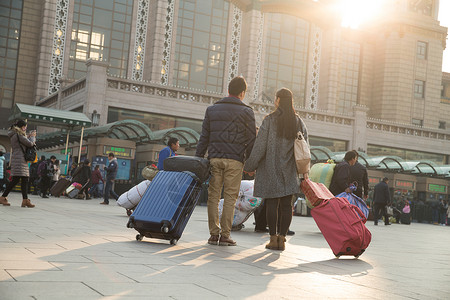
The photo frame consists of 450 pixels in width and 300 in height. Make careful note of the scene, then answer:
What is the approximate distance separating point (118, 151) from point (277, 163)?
2138cm

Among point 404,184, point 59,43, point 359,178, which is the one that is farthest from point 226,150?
point 59,43

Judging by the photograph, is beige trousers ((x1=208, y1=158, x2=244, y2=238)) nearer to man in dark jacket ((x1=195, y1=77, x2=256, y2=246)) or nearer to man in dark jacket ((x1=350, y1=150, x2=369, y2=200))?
man in dark jacket ((x1=195, y1=77, x2=256, y2=246))

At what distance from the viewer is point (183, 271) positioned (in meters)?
4.00

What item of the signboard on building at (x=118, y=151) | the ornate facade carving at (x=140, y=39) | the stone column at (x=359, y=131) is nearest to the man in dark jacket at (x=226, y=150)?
the signboard on building at (x=118, y=151)

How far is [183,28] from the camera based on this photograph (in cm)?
4347

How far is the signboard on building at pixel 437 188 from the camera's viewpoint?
114ft

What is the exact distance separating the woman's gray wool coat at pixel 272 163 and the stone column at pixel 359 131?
112ft

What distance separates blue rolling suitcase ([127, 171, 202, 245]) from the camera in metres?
5.66

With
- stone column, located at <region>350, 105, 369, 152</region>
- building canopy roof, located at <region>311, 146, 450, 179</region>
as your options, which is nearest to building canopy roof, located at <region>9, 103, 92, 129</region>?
building canopy roof, located at <region>311, 146, 450, 179</region>

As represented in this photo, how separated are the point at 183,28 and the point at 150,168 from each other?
116ft

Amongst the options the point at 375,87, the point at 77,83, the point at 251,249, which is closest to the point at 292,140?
the point at 251,249

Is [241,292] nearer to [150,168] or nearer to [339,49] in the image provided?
[150,168]

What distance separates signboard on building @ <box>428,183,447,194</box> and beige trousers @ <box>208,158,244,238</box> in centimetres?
3128

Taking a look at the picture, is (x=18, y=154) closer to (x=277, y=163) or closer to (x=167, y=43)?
(x=277, y=163)
